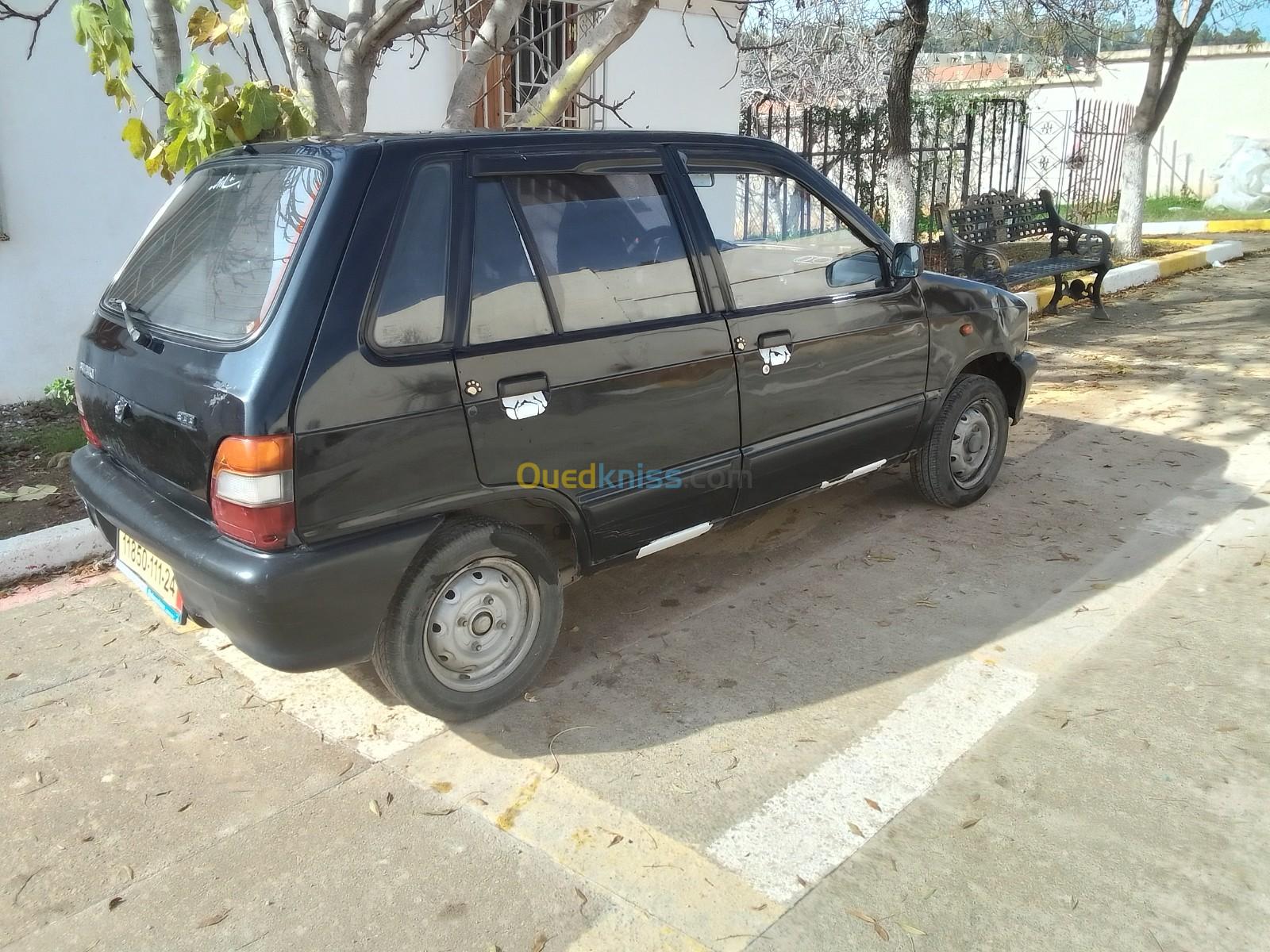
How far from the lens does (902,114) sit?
10016 millimetres

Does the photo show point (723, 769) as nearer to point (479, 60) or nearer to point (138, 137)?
point (138, 137)

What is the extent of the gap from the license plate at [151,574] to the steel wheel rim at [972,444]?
3526 mm

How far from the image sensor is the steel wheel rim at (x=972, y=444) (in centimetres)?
518

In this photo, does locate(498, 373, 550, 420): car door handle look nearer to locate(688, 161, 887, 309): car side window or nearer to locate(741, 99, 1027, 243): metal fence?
locate(688, 161, 887, 309): car side window

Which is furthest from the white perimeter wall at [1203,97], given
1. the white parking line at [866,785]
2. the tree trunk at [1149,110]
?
the white parking line at [866,785]

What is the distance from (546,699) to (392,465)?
108 centimetres

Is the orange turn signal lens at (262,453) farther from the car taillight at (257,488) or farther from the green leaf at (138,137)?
the green leaf at (138,137)

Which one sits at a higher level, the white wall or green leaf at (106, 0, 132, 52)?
the white wall

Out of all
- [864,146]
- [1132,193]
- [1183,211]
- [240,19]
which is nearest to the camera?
[240,19]

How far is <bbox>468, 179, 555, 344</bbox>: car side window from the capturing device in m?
3.20

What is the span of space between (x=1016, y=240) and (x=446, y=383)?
8617 millimetres

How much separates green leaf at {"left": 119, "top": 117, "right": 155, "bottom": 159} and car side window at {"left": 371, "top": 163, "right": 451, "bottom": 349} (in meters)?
2.12

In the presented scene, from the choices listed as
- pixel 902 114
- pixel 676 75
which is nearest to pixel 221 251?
pixel 676 75

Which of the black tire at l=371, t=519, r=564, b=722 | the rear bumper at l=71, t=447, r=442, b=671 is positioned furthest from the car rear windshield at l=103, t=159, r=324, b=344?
the black tire at l=371, t=519, r=564, b=722
